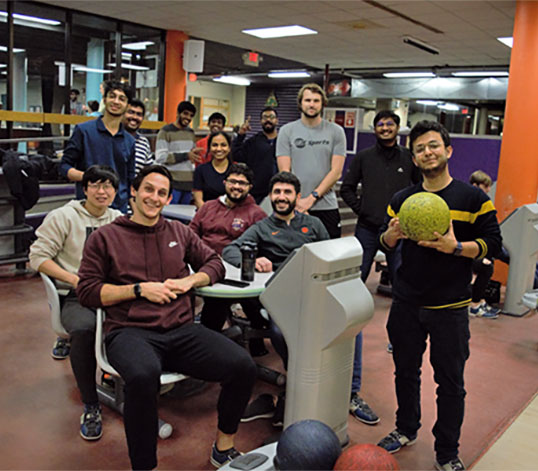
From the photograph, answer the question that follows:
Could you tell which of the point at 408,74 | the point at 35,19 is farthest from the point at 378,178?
the point at 408,74

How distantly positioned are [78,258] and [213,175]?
1429 millimetres

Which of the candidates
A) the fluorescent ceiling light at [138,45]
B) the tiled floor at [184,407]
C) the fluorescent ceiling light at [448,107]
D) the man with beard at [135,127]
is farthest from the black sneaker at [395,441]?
the fluorescent ceiling light at [448,107]

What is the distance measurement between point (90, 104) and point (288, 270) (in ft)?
26.8

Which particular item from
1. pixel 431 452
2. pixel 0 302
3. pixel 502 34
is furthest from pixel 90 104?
pixel 431 452

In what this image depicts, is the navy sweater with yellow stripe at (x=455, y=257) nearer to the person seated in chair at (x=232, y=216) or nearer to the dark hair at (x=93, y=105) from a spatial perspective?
the person seated in chair at (x=232, y=216)

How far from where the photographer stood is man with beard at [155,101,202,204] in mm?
5316

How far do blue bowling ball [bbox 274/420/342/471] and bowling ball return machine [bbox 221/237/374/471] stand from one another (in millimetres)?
662

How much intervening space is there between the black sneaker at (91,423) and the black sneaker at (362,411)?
1.32 meters

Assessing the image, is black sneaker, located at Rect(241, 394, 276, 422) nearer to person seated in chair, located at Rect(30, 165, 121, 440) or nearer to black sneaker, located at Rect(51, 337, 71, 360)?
person seated in chair, located at Rect(30, 165, 121, 440)

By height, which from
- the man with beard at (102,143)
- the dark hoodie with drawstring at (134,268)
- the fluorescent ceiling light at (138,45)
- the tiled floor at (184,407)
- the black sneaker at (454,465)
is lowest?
the tiled floor at (184,407)

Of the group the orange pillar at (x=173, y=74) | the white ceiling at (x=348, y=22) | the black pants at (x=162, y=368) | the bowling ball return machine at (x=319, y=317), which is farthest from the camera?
the orange pillar at (x=173, y=74)

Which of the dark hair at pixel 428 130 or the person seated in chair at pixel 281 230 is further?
the person seated in chair at pixel 281 230

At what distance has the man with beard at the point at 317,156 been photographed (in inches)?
148

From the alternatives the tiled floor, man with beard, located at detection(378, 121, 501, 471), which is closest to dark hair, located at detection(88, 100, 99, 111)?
the tiled floor
